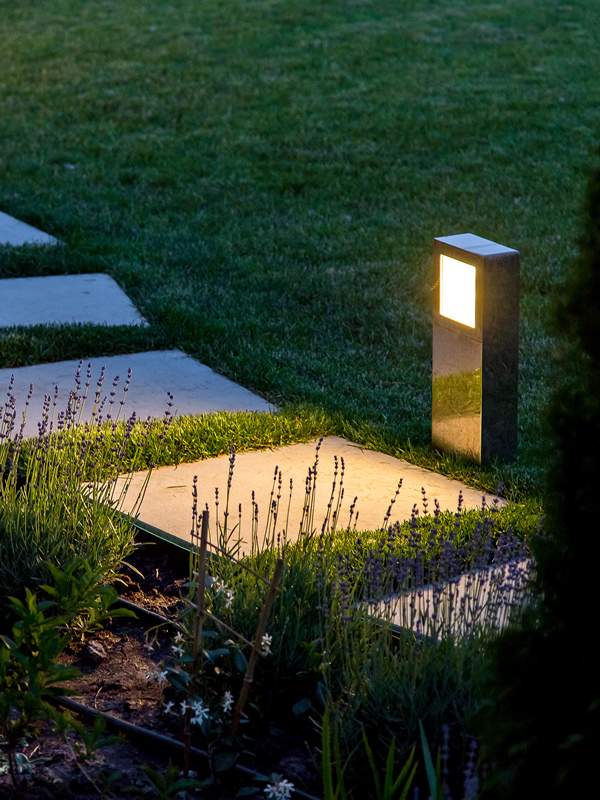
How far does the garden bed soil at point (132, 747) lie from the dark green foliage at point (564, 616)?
1.01m

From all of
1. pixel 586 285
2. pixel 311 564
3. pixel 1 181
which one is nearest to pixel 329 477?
pixel 311 564

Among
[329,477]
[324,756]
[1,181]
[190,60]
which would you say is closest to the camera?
[324,756]

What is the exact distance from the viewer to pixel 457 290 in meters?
4.73

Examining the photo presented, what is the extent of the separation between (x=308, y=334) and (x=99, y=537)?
10.4 ft

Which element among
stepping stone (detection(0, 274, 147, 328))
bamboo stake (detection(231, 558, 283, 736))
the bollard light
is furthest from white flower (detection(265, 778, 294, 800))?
stepping stone (detection(0, 274, 147, 328))

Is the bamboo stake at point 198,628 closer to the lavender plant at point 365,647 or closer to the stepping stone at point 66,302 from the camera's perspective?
the lavender plant at point 365,647

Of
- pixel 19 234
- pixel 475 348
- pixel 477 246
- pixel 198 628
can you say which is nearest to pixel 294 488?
pixel 475 348

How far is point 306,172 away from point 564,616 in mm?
9081

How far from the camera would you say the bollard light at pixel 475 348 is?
4570 millimetres

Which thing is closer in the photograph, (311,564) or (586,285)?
(586,285)

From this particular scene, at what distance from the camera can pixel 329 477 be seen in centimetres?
460

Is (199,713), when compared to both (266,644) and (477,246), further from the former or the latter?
(477,246)

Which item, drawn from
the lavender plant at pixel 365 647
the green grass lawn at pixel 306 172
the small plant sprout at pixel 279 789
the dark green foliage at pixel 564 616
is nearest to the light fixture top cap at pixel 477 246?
the green grass lawn at pixel 306 172

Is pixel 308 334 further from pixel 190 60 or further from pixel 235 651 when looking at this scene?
pixel 190 60
